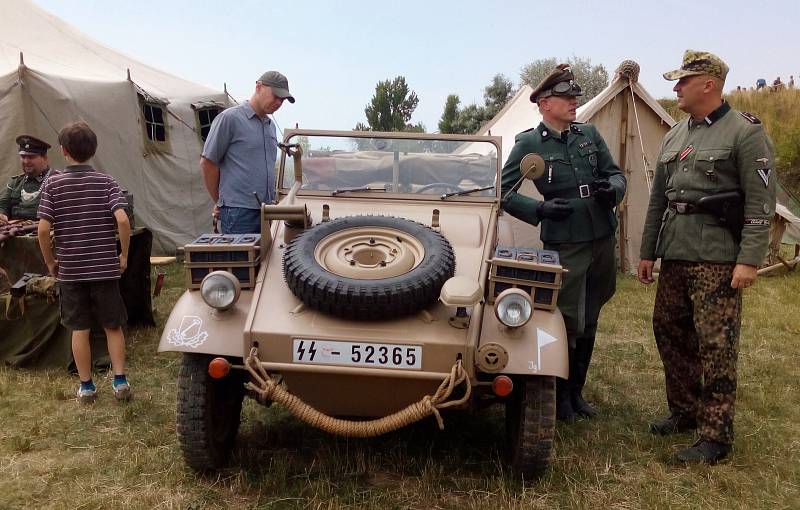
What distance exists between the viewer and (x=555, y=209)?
13.3ft

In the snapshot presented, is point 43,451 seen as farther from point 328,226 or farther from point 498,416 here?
point 498,416

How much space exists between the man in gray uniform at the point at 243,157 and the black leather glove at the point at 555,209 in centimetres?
192

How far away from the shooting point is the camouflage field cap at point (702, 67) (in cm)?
377

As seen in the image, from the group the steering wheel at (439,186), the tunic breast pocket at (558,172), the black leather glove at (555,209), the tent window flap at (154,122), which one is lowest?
the black leather glove at (555,209)

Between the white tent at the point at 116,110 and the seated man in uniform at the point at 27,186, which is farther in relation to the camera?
the white tent at the point at 116,110

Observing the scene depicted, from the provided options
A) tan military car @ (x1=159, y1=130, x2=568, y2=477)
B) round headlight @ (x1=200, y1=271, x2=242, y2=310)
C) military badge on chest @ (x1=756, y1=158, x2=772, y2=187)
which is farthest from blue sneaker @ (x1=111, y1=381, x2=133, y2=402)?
military badge on chest @ (x1=756, y1=158, x2=772, y2=187)

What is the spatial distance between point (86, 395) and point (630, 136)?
8363mm

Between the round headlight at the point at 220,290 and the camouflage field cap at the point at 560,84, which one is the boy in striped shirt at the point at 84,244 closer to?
the round headlight at the point at 220,290

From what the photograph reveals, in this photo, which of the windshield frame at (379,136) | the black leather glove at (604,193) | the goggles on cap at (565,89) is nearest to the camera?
the black leather glove at (604,193)

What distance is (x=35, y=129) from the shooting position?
30.9 feet

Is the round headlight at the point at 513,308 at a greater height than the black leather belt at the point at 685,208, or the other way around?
the black leather belt at the point at 685,208

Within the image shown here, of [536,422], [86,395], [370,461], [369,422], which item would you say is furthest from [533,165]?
[86,395]

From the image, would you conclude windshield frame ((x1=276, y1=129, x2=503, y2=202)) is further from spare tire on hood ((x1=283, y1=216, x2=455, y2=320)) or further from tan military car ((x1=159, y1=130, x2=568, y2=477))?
spare tire on hood ((x1=283, y1=216, x2=455, y2=320))

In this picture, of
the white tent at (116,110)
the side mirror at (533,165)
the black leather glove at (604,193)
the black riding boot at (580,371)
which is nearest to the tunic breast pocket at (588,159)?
the black leather glove at (604,193)
